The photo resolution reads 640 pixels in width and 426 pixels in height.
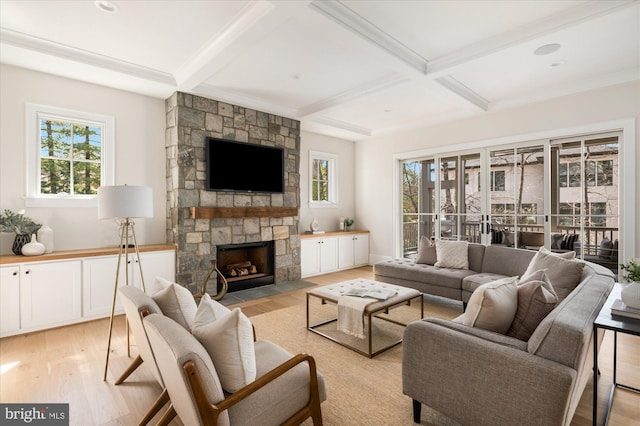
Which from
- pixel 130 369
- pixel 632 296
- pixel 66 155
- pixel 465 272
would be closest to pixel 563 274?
pixel 632 296

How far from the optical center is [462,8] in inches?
107

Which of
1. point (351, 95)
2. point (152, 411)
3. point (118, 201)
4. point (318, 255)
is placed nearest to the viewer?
point (152, 411)

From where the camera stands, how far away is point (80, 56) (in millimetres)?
3436

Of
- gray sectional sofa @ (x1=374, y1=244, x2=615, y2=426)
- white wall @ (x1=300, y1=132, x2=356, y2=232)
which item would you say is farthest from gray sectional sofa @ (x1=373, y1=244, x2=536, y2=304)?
white wall @ (x1=300, y1=132, x2=356, y2=232)

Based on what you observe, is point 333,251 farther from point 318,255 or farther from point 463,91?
point 463,91

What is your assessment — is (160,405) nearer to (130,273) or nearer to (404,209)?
(130,273)

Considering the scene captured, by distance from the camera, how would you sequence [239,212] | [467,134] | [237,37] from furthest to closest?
[467,134], [239,212], [237,37]

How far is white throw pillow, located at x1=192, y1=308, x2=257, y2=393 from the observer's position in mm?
1406

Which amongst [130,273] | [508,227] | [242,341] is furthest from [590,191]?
[130,273]

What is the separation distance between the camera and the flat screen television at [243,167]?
15.2ft

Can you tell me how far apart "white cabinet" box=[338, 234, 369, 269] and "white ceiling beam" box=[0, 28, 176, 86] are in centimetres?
413

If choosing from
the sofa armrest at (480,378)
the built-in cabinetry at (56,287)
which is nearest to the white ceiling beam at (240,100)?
the built-in cabinetry at (56,287)

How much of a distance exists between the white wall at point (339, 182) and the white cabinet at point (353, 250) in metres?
0.49

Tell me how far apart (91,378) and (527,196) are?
570 cm
